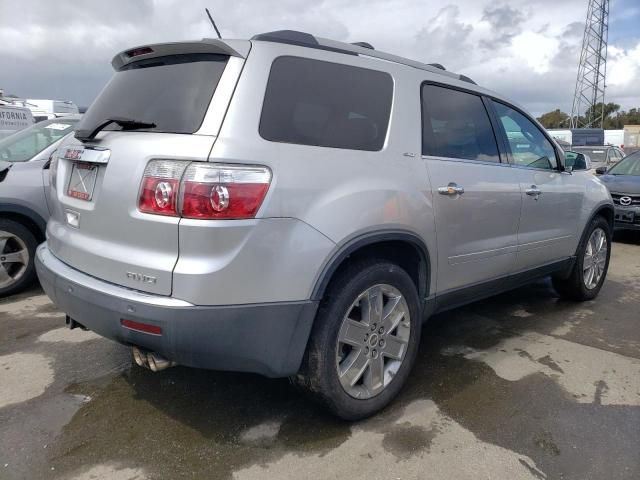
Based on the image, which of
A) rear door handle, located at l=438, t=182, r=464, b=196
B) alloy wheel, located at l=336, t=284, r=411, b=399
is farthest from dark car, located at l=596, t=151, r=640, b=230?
alloy wheel, located at l=336, t=284, r=411, b=399

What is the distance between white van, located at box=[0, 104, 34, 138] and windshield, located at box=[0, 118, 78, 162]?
20.9 ft

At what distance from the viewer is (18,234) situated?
4797mm

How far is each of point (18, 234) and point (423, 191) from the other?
3.91m

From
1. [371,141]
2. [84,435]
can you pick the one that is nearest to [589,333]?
[371,141]

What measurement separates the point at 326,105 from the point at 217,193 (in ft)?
2.66

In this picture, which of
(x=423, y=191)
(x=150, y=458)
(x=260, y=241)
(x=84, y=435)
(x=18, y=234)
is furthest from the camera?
(x=18, y=234)

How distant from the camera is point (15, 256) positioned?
4.83 metres

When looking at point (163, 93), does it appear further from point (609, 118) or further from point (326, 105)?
point (609, 118)

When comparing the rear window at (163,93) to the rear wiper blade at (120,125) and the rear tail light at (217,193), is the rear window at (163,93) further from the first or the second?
the rear tail light at (217,193)

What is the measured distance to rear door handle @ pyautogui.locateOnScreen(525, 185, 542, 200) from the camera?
3.81m

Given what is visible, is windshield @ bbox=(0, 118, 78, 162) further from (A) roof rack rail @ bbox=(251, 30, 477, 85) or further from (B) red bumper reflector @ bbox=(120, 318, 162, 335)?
(B) red bumper reflector @ bbox=(120, 318, 162, 335)

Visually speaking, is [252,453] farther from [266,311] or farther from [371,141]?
[371,141]

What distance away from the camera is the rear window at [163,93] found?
230 centimetres

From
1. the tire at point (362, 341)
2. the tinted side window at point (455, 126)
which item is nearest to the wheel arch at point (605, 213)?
the tinted side window at point (455, 126)
